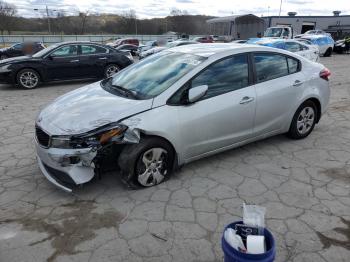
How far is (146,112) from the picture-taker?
11.3 feet

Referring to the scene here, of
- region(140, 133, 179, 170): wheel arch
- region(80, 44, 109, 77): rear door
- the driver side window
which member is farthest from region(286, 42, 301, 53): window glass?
region(140, 133, 179, 170): wheel arch

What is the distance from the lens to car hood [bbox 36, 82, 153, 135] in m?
3.31

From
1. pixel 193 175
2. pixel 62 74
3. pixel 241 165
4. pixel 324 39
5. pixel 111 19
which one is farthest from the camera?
pixel 111 19

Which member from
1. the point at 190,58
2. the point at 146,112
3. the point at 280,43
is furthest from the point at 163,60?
the point at 280,43

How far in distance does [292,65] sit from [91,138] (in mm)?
3132

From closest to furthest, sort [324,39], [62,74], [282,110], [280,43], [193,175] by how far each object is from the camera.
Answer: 1. [193,175]
2. [282,110]
3. [62,74]
4. [280,43]
5. [324,39]

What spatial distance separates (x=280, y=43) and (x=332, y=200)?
11.0 m

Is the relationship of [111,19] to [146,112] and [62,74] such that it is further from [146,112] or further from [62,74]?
[146,112]

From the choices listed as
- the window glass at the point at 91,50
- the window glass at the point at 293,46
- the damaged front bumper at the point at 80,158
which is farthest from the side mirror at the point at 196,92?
the window glass at the point at 293,46

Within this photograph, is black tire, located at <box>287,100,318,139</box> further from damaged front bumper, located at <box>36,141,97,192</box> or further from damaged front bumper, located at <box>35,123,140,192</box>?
damaged front bumper, located at <box>36,141,97,192</box>

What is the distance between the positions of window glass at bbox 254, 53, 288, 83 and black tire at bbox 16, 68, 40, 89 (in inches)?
307

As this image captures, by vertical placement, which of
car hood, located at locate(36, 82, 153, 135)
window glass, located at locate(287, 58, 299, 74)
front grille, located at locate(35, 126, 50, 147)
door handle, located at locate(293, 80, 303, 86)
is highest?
window glass, located at locate(287, 58, 299, 74)

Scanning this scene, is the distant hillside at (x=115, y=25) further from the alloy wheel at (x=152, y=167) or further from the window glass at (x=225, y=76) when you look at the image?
the alloy wheel at (x=152, y=167)

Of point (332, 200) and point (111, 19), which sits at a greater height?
point (111, 19)
